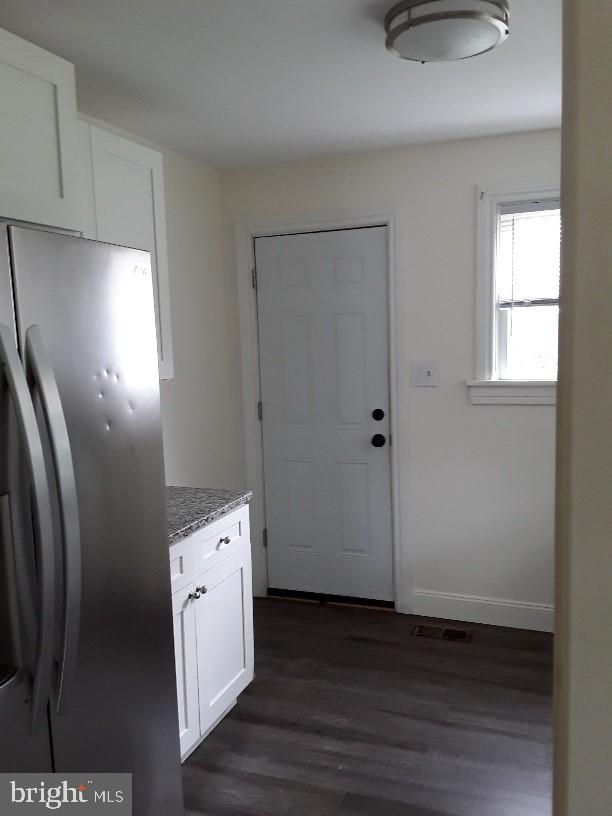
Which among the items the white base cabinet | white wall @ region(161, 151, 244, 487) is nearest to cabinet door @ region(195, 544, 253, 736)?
the white base cabinet

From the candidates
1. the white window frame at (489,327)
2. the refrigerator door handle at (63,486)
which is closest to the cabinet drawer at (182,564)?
the refrigerator door handle at (63,486)

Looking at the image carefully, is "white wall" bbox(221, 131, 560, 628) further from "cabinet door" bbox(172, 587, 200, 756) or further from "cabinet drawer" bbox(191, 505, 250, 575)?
"cabinet door" bbox(172, 587, 200, 756)

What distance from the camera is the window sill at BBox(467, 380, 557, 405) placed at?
3.25m

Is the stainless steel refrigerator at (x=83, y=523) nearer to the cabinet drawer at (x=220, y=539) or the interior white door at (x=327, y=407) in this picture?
the cabinet drawer at (x=220, y=539)

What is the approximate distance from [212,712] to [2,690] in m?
1.38

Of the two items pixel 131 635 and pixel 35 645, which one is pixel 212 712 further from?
pixel 35 645

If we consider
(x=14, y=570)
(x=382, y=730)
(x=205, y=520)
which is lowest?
(x=382, y=730)

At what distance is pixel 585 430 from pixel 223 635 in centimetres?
227

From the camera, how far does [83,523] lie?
150 centimetres

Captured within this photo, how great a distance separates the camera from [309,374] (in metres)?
3.71

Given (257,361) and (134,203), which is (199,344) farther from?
(134,203)

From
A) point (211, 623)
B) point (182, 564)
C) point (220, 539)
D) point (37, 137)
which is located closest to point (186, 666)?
point (211, 623)

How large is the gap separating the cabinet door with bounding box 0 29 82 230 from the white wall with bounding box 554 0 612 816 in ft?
5.18

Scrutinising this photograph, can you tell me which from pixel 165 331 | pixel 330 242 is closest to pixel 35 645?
pixel 165 331
